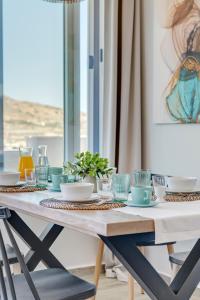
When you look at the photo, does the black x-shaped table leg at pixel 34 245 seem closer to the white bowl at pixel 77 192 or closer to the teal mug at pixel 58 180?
the teal mug at pixel 58 180

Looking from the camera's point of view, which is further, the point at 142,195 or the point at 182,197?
the point at 182,197

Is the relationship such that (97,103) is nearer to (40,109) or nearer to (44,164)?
(40,109)

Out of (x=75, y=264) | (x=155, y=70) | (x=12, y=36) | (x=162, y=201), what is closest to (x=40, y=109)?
(x=12, y=36)

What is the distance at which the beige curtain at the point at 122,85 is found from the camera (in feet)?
11.9

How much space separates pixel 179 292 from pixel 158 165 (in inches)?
72.8

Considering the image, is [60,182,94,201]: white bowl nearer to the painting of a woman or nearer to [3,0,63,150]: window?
the painting of a woman

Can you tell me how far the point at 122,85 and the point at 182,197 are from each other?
1670 millimetres

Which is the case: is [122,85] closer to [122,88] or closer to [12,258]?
[122,88]

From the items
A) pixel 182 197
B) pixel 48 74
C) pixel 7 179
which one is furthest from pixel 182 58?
pixel 7 179

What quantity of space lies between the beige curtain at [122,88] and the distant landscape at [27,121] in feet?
1.39

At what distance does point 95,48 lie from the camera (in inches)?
152

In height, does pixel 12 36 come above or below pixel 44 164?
above

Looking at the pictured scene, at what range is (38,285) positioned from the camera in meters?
2.03

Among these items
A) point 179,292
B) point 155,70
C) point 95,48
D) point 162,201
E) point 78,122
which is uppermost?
point 95,48
